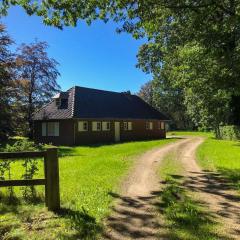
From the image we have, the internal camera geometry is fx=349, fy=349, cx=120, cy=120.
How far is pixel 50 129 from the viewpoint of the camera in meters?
38.2

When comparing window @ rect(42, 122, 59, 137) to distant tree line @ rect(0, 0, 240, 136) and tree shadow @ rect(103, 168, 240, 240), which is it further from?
tree shadow @ rect(103, 168, 240, 240)

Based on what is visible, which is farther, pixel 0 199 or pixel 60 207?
pixel 0 199

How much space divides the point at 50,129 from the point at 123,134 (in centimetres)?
852

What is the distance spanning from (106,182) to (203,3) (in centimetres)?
631

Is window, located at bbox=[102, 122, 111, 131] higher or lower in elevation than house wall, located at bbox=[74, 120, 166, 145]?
higher

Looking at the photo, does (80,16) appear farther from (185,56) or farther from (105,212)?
(185,56)

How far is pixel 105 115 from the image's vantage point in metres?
38.4

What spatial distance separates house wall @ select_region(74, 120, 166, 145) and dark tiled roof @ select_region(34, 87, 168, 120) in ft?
3.12

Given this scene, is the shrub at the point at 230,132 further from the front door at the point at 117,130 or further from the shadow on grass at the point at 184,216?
the shadow on grass at the point at 184,216

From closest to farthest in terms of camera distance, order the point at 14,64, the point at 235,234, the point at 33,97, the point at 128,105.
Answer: the point at 235,234 → the point at 14,64 → the point at 128,105 → the point at 33,97

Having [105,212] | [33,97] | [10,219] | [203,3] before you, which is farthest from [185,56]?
[33,97]

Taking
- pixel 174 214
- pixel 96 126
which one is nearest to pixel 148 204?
pixel 174 214

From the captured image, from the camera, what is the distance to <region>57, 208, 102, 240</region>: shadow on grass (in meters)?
6.13

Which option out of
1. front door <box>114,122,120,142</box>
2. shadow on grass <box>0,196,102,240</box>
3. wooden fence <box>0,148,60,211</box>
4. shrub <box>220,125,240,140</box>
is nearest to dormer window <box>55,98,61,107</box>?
front door <box>114,122,120,142</box>
